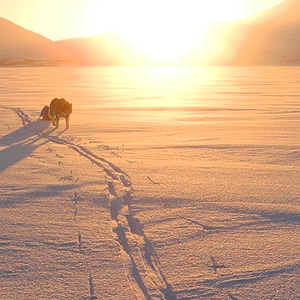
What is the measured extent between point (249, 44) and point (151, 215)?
10981 centimetres

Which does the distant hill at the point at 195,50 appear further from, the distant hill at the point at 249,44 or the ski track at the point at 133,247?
the ski track at the point at 133,247

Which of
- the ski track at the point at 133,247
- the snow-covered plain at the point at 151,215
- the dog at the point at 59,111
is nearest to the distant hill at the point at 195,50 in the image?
the dog at the point at 59,111

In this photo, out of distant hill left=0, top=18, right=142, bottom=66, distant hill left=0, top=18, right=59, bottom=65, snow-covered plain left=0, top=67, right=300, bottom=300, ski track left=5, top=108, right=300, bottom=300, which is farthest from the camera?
distant hill left=0, top=18, right=142, bottom=66

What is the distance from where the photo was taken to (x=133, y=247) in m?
2.96

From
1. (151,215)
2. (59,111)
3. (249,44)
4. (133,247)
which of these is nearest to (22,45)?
(249,44)

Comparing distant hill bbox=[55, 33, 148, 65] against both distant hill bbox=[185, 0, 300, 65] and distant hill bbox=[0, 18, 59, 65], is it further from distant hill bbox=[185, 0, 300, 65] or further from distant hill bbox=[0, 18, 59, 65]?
distant hill bbox=[185, 0, 300, 65]

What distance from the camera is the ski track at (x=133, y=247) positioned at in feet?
8.07

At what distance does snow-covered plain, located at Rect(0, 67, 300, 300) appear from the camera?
8.32ft

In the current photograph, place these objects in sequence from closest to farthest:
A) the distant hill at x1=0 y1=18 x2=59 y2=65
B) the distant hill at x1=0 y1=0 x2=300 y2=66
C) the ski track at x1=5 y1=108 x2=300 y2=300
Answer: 1. the ski track at x1=5 y1=108 x2=300 y2=300
2. the distant hill at x1=0 y1=0 x2=300 y2=66
3. the distant hill at x1=0 y1=18 x2=59 y2=65

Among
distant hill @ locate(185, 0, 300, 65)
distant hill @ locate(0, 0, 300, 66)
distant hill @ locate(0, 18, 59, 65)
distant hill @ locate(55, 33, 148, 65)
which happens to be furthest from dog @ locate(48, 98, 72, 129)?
distant hill @ locate(55, 33, 148, 65)

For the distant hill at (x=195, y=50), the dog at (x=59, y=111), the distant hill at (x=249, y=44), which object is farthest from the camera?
the distant hill at (x=195, y=50)

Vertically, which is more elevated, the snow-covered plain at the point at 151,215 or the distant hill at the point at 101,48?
the distant hill at the point at 101,48

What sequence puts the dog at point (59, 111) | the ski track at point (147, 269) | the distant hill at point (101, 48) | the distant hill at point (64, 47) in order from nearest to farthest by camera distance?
the ski track at point (147, 269)
the dog at point (59, 111)
the distant hill at point (64, 47)
the distant hill at point (101, 48)

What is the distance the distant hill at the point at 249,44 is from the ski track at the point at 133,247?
2996 inches
